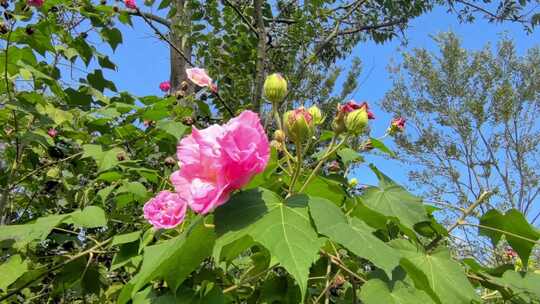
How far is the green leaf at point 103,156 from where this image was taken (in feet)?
4.81

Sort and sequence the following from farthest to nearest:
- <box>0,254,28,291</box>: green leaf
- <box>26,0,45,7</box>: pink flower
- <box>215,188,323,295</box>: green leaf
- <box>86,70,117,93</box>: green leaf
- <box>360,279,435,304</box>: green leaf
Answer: <box>86,70,117,93</box>: green leaf → <box>26,0,45,7</box>: pink flower → <box>0,254,28,291</box>: green leaf → <box>360,279,435,304</box>: green leaf → <box>215,188,323,295</box>: green leaf

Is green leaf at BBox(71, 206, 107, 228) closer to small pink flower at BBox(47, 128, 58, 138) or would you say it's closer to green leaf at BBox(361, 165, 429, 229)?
green leaf at BBox(361, 165, 429, 229)

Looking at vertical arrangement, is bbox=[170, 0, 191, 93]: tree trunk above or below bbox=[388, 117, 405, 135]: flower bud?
above

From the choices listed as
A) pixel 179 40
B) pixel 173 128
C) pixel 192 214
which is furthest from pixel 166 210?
pixel 179 40

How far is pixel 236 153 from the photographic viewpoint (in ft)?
2.34

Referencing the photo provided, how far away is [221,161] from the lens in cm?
72

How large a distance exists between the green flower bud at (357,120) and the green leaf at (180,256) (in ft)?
1.05

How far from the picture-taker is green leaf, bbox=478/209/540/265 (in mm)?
942

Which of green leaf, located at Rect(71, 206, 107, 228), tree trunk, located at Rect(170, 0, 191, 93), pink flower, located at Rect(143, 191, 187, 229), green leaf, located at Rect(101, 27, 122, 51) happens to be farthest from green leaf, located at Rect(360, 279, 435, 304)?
tree trunk, located at Rect(170, 0, 191, 93)

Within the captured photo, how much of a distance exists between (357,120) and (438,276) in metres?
0.28

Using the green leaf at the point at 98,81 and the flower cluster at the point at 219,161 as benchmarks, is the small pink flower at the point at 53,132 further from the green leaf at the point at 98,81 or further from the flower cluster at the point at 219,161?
the flower cluster at the point at 219,161

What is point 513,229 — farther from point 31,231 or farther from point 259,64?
point 259,64

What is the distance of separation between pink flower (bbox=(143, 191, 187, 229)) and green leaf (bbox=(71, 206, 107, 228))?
323 millimetres

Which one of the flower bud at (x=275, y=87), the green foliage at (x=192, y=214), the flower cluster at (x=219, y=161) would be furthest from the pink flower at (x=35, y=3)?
the flower cluster at (x=219, y=161)
